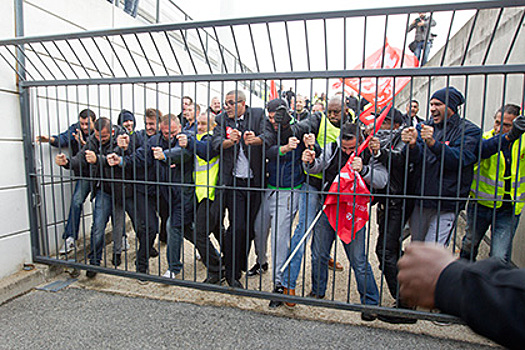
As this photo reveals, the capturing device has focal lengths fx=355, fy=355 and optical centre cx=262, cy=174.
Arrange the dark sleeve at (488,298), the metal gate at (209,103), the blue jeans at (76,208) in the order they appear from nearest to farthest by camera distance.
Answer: the dark sleeve at (488,298) < the metal gate at (209,103) < the blue jeans at (76,208)

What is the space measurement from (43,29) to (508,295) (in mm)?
4829

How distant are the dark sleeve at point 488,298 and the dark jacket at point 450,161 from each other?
1825mm

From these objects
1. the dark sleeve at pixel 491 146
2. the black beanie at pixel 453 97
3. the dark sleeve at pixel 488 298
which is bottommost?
the dark sleeve at pixel 488 298

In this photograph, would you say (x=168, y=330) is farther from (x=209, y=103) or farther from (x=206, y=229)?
(x=209, y=103)

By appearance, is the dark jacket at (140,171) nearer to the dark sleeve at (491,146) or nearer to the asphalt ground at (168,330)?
the asphalt ground at (168,330)

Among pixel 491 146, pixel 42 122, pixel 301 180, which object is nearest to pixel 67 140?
pixel 42 122

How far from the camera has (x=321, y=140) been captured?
342 cm

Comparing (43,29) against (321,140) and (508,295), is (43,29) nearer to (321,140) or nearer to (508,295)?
(321,140)

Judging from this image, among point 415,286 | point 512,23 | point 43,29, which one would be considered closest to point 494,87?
point 512,23

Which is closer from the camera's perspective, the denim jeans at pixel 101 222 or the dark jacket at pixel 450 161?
the dark jacket at pixel 450 161

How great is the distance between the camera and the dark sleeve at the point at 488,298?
0.88m

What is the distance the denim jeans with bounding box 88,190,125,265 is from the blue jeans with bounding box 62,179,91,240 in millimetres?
169

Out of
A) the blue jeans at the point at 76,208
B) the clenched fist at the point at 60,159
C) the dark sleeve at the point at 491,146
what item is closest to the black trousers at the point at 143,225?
the blue jeans at the point at 76,208

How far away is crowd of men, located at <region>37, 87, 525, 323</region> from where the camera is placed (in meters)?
2.87
